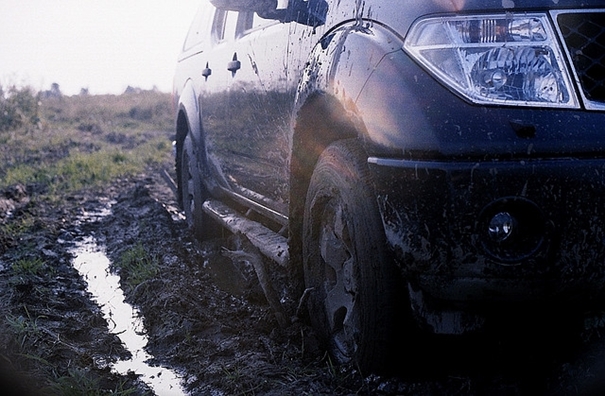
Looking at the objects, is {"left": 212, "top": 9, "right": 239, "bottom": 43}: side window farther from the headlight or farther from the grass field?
the grass field

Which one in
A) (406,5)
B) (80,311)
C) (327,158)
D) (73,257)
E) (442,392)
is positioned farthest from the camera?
(73,257)

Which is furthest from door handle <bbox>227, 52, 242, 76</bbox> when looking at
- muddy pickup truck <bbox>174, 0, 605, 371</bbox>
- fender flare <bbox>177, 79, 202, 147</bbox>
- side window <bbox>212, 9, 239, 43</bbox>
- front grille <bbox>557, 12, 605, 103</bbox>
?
front grille <bbox>557, 12, 605, 103</bbox>

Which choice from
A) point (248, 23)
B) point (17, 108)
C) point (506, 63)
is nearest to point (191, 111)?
point (248, 23)

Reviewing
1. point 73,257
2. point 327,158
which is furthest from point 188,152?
point 327,158

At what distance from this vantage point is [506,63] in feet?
6.62

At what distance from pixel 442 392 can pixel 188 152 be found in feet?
11.4

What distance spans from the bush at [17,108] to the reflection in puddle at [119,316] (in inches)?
526

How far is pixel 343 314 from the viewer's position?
2.77 meters

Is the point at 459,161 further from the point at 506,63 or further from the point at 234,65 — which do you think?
the point at 234,65

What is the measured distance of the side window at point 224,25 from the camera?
4372 mm

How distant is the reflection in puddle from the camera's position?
2.98m

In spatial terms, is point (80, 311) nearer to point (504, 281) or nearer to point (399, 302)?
point (399, 302)

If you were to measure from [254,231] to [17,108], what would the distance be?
56.5 feet

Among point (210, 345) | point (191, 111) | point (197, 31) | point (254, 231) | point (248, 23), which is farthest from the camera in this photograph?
point (197, 31)
